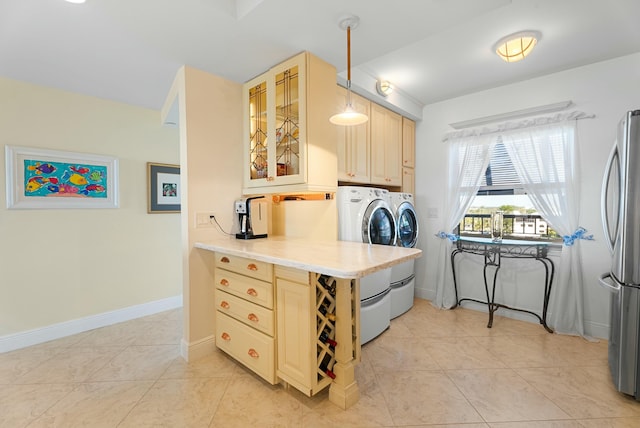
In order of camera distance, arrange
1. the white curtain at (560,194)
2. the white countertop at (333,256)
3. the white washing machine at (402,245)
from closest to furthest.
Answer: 1. the white countertop at (333,256)
2. the white curtain at (560,194)
3. the white washing machine at (402,245)

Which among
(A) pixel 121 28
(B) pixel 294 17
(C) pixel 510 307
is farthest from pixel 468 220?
(A) pixel 121 28

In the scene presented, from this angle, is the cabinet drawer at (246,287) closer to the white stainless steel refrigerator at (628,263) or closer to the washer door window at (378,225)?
the washer door window at (378,225)

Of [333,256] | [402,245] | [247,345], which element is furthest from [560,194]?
[247,345]

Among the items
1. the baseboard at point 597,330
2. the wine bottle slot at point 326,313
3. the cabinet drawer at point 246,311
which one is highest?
the wine bottle slot at point 326,313

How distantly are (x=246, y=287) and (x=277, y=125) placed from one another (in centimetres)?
126

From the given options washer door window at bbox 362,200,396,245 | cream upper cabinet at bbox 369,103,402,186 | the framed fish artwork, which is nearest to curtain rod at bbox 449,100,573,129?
cream upper cabinet at bbox 369,103,402,186

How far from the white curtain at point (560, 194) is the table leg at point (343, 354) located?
2297 millimetres

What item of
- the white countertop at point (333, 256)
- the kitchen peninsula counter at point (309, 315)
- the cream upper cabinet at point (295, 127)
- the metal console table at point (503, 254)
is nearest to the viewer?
the white countertop at point (333, 256)

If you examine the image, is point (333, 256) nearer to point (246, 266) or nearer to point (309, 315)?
point (309, 315)

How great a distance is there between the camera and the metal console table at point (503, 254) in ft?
8.91

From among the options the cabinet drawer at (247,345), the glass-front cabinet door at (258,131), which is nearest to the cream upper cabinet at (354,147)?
the glass-front cabinet door at (258,131)

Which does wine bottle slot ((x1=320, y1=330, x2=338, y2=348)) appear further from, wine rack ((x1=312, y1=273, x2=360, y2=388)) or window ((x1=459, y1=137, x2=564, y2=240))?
window ((x1=459, y1=137, x2=564, y2=240))

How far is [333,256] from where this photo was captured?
Answer: 1.56 m

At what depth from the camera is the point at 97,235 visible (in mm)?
2818
